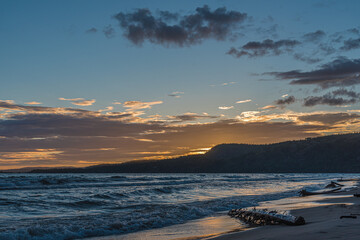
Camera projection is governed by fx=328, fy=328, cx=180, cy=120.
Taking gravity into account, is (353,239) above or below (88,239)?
above

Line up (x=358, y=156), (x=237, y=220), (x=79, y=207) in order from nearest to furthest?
(x=237, y=220) → (x=79, y=207) → (x=358, y=156)

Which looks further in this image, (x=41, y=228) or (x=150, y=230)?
(x=150, y=230)

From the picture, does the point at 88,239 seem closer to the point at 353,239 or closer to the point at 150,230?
the point at 150,230

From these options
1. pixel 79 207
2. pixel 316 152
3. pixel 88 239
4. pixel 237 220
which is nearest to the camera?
pixel 88 239

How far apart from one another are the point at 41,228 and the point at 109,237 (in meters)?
2.36

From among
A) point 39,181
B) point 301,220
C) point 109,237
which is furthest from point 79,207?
point 39,181

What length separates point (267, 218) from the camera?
10.8 metres

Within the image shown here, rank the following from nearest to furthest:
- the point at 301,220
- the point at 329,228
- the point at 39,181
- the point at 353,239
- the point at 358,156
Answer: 1. the point at 353,239
2. the point at 329,228
3. the point at 301,220
4. the point at 39,181
5. the point at 358,156

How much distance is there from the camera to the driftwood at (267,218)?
376 inches

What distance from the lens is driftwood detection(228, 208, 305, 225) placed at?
9547 mm

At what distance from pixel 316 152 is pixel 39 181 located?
180292 millimetres

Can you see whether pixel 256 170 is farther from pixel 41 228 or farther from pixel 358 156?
pixel 41 228

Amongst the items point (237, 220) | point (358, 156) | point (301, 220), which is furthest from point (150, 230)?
point (358, 156)

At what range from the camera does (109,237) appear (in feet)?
34.5
